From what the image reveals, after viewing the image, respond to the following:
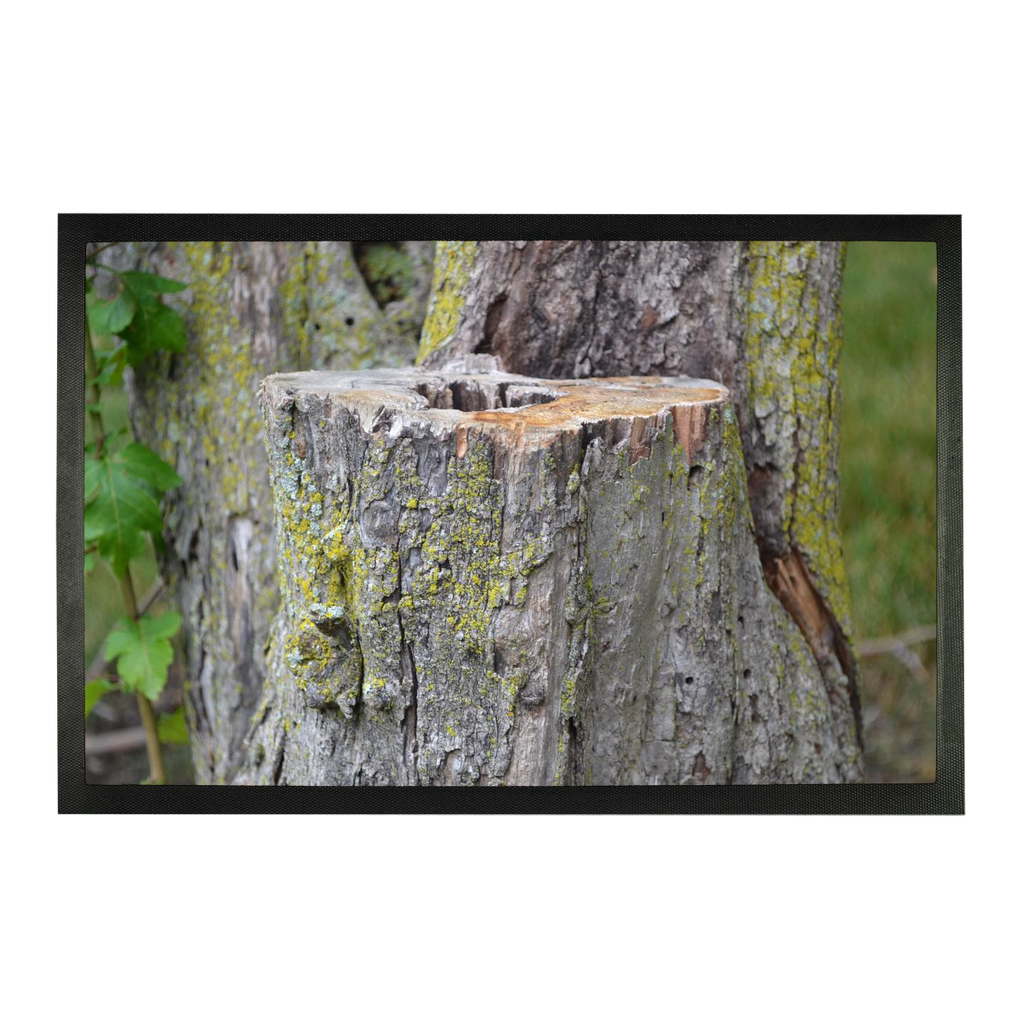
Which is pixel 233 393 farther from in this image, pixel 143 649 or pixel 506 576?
pixel 506 576

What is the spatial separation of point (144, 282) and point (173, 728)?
0.92 meters

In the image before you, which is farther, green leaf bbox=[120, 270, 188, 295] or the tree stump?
green leaf bbox=[120, 270, 188, 295]

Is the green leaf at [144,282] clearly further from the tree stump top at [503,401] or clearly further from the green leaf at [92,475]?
the tree stump top at [503,401]

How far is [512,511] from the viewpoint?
123cm

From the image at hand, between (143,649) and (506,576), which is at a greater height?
(506,576)

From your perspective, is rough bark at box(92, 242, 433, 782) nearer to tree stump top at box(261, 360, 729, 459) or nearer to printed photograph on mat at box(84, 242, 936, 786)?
printed photograph on mat at box(84, 242, 936, 786)

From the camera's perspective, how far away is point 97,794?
148 centimetres

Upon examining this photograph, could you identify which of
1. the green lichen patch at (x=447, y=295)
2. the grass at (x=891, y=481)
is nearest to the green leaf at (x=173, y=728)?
the green lichen patch at (x=447, y=295)

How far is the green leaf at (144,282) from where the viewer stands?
5.45ft

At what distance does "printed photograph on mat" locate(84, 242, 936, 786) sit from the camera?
1271 millimetres

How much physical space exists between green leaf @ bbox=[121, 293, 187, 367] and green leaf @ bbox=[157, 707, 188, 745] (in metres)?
0.76

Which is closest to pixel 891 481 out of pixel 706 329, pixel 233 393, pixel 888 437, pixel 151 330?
pixel 888 437

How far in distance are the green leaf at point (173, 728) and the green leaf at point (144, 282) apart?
873 millimetres

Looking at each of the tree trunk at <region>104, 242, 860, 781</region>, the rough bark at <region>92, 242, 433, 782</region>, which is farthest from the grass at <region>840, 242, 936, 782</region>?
the rough bark at <region>92, 242, 433, 782</region>
